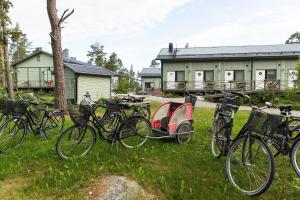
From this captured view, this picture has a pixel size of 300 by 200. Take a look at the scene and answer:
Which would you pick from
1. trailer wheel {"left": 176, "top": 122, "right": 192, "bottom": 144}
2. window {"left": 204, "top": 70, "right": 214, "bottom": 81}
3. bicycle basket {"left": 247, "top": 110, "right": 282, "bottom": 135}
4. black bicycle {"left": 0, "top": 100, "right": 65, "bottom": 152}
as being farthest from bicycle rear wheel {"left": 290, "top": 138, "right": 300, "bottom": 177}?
window {"left": 204, "top": 70, "right": 214, "bottom": 81}

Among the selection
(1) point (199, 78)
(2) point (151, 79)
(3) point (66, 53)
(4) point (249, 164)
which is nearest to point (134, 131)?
(4) point (249, 164)

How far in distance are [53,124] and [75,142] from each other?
1822 millimetres

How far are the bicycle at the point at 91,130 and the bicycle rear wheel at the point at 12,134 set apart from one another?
51.5 inches

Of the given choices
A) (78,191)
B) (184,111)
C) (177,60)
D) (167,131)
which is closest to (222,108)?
(184,111)

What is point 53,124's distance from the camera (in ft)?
21.3

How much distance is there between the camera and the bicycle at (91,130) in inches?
191

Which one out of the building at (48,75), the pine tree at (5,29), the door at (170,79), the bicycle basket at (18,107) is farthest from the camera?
the door at (170,79)

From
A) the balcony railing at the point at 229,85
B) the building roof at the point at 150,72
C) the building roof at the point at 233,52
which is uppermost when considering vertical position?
the building roof at the point at 233,52

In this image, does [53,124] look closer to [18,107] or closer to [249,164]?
[18,107]

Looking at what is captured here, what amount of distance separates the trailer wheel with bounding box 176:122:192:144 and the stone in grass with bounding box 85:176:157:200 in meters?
2.30

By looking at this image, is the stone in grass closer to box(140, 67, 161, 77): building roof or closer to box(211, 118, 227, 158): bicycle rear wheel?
box(211, 118, 227, 158): bicycle rear wheel

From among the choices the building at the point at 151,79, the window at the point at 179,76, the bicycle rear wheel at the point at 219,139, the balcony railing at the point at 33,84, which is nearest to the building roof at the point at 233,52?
the window at the point at 179,76

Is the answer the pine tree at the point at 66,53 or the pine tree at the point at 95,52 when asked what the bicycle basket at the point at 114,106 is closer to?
the pine tree at the point at 95,52

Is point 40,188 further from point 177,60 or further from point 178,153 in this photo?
point 177,60
